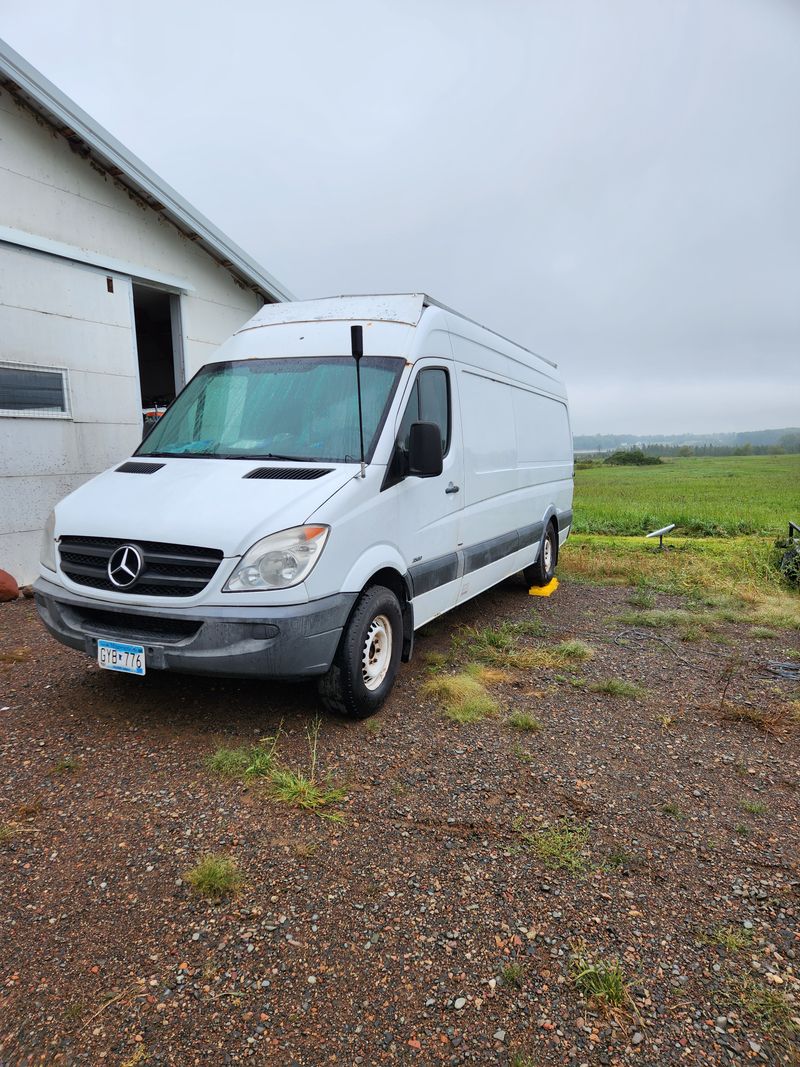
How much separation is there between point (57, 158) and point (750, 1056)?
910 cm

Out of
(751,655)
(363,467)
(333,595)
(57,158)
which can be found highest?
(57,158)

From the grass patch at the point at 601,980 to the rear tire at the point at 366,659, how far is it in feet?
6.33

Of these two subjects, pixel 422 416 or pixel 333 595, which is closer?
pixel 333 595

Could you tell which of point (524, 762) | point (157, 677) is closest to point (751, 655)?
point (524, 762)

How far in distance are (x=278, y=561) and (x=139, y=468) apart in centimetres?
144

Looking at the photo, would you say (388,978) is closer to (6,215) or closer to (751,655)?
(751,655)

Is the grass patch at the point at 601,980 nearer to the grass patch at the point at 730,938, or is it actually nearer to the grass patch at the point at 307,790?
the grass patch at the point at 730,938

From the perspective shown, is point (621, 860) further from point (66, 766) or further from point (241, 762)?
point (66, 766)

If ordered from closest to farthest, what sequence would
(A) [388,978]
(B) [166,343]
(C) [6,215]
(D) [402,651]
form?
(A) [388,978], (D) [402,651], (C) [6,215], (B) [166,343]

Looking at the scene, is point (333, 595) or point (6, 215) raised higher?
point (6, 215)

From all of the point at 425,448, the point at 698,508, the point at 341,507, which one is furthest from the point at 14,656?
the point at 698,508

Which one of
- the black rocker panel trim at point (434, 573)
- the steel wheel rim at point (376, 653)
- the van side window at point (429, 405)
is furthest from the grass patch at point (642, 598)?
the steel wheel rim at point (376, 653)

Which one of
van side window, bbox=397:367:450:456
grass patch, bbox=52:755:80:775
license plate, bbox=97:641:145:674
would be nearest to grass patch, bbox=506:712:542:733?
van side window, bbox=397:367:450:456

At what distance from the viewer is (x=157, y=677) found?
187 inches
